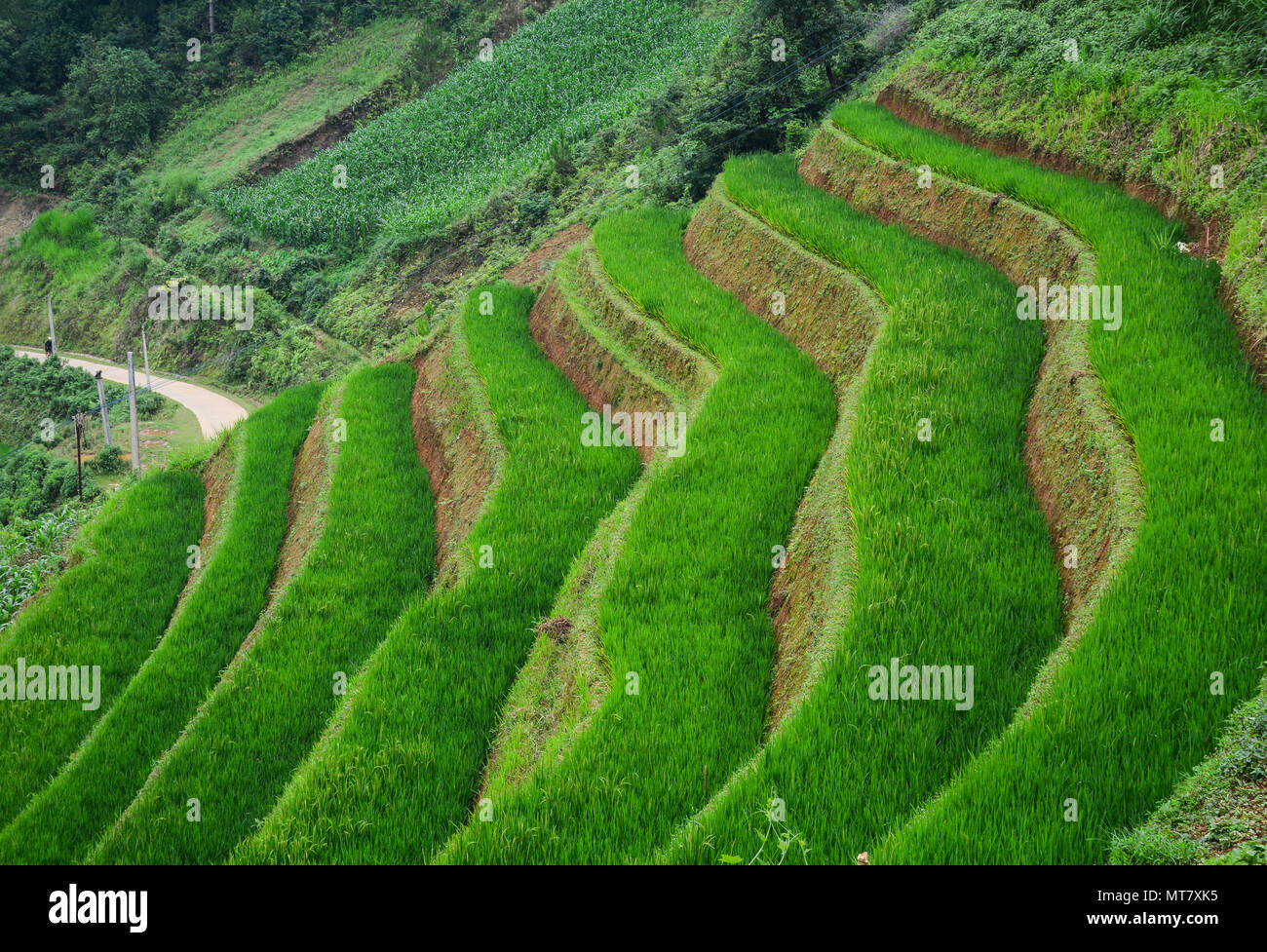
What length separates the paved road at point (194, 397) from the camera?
29.5 meters

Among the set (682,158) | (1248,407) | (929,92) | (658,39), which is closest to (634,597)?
(1248,407)

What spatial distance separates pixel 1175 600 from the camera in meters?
5.45

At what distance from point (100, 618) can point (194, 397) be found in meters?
22.2

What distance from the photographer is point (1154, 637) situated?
519cm

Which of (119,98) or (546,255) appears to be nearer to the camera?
(546,255)

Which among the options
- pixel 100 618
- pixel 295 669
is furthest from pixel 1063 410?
pixel 100 618

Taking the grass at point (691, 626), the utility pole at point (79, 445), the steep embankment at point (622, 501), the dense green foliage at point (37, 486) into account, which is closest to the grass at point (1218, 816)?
the grass at point (691, 626)

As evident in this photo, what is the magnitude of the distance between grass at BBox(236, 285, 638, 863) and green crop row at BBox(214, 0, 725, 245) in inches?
1015

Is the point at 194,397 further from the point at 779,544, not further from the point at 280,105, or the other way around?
the point at 280,105

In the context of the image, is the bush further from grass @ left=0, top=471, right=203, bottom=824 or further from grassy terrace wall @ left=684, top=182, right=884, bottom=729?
grassy terrace wall @ left=684, top=182, right=884, bottom=729

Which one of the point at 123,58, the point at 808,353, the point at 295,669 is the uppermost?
the point at 123,58

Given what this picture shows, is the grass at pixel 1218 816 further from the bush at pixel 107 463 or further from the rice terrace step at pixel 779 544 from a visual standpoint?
the bush at pixel 107 463

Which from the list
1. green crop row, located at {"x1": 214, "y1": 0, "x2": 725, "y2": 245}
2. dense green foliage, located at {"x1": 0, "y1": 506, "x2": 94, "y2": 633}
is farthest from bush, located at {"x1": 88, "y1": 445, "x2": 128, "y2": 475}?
green crop row, located at {"x1": 214, "y1": 0, "x2": 725, "y2": 245}

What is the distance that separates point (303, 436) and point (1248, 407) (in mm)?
15867
